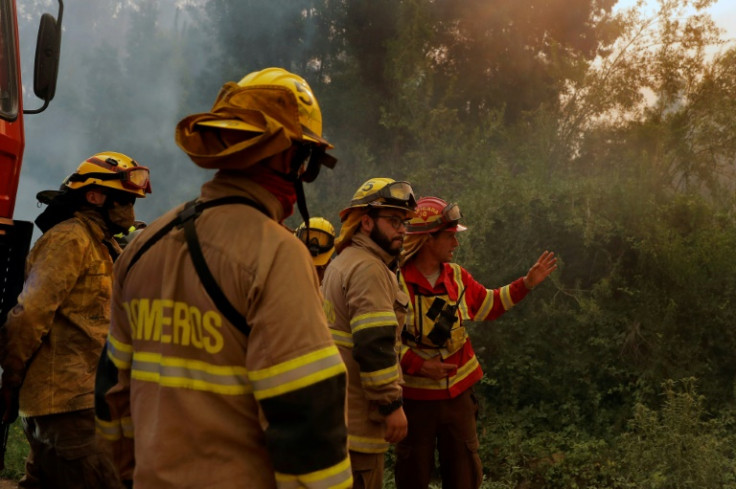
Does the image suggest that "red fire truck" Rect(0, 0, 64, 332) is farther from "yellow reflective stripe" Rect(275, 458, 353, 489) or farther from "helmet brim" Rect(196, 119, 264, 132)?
"yellow reflective stripe" Rect(275, 458, 353, 489)

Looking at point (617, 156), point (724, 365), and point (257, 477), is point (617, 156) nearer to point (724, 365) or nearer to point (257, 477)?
point (724, 365)

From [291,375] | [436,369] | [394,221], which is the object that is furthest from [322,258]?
[291,375]

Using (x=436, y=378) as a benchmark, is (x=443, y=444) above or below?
below

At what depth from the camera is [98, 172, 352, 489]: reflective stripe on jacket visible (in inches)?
62.6

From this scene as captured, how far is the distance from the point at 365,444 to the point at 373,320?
0.66m

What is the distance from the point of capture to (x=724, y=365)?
731 centimetres

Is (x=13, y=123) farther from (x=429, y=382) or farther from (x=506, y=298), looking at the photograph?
(x=506, y=298)

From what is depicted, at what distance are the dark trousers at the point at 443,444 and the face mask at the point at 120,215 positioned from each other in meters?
2.06

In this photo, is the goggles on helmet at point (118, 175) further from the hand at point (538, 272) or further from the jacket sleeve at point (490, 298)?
the hand at point (538, 272)

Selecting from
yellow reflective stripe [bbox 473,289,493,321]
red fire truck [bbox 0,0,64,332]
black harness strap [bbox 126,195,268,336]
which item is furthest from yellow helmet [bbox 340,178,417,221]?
black harness strap [bbox 126,195,268,336]

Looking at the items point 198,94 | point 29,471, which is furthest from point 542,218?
point 198,94

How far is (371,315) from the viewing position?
3.44 meters

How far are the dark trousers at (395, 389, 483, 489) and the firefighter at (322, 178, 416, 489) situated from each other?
0.63 metres

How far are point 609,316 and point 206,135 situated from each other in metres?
7.05
